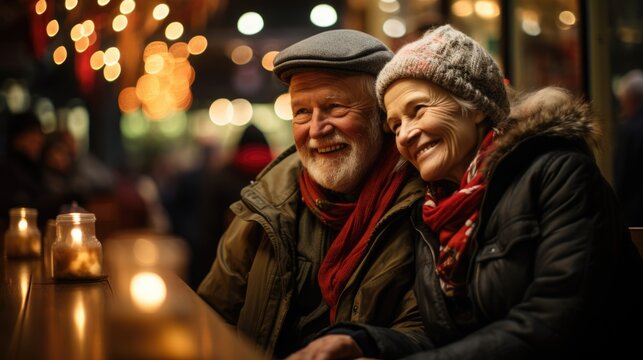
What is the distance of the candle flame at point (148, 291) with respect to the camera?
1.90 m

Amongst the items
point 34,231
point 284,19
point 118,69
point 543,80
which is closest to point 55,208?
point 118,69

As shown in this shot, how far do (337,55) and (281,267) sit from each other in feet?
2.34

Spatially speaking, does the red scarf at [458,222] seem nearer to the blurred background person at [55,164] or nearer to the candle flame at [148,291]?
the candle flame at [148,291]

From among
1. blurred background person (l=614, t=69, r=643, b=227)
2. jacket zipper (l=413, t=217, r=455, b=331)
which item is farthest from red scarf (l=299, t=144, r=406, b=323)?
blurred background person (l=614, t=69, r=643, b=227)

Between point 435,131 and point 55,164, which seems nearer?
point 435,131

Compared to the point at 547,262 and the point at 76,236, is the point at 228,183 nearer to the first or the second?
the point at 76,236

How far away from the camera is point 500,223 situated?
2068 mm

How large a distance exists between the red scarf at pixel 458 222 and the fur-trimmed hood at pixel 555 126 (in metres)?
0.07

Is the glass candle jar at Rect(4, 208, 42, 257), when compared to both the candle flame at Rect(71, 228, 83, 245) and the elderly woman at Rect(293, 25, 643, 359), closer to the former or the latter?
the candle flame at Rect(71, 228, 83, 245)

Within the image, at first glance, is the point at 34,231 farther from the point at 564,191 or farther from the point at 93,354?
the point at 564,191

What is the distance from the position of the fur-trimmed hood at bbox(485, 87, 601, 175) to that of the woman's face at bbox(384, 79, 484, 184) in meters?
0.15

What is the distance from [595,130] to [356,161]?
0.85 m

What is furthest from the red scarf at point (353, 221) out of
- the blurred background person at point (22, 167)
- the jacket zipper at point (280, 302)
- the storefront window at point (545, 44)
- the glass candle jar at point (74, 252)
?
the blurred background person at point (22, 167)

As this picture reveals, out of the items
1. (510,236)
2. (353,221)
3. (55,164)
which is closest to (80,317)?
(353,221)
